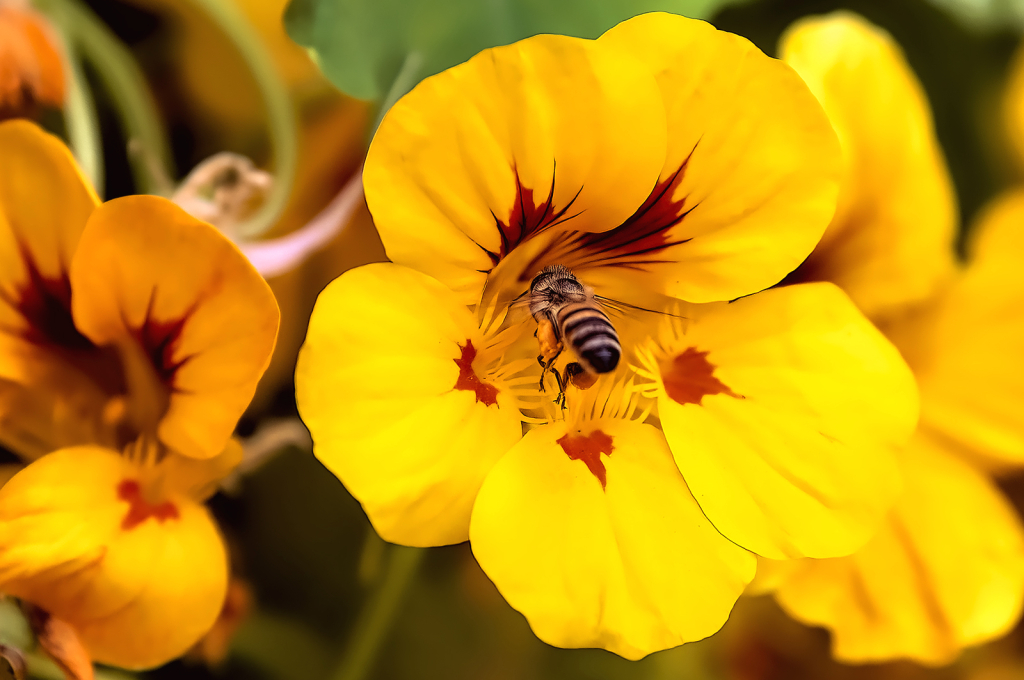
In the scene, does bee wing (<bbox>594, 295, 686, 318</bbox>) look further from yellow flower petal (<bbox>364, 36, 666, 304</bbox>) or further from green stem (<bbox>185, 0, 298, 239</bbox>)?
green stem (<bbox>185, 0, 298, 239</bbox>)

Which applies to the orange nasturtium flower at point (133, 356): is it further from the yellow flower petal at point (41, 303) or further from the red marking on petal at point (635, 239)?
the red marking on petal at point (635, 239)

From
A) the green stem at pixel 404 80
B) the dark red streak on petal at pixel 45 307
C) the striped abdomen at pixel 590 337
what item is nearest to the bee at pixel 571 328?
the striped abdomen at pixel 590 337

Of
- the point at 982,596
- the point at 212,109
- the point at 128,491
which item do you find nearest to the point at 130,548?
the point at 128,491

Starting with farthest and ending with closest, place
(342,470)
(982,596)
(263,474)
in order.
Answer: (263,474) < (982,596) < (342,470)

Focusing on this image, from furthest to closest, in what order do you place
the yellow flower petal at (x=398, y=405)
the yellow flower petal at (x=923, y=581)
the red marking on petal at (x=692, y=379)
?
the yellow flower petal at (x=923, y=581) → the red marking on petal at (x=692, y=379) → the yellow flower petal at (x=398, y=405)

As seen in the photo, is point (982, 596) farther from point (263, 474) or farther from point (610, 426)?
point (263, 474)

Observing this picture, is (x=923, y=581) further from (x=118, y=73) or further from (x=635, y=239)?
(x=118, y=73)

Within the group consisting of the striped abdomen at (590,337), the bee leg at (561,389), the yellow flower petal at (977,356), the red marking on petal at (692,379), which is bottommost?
the yellow flower petal at (977,356)

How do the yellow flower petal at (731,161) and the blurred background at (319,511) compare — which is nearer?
the yellow flower petal at (731,161)
